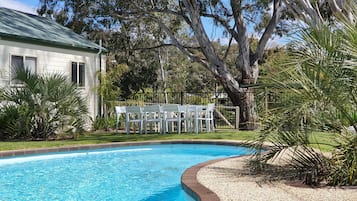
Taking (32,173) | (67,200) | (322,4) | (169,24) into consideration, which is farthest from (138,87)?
(67,200)

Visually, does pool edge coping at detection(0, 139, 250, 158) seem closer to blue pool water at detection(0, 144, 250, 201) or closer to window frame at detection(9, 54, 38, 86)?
blue pool water at detection(0, 144, 250, 201)

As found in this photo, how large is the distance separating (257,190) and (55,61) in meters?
12.7

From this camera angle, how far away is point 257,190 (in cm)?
504

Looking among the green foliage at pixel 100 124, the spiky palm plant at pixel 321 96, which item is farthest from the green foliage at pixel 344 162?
→ the green foliage at pixel 100 124

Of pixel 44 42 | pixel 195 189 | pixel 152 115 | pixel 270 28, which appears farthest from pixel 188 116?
pixel 195 189

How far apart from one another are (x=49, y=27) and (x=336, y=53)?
15231mm

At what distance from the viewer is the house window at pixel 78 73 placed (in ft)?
55.2

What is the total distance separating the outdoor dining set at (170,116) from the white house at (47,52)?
8.86 ft

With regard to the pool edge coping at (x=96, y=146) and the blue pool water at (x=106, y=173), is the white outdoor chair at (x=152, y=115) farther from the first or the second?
the blue pool water at (x=106, y=173)

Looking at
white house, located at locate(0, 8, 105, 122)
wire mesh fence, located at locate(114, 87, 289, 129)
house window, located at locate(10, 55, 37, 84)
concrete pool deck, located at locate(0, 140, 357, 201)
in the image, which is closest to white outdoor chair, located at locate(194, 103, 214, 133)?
wire mesh fence, located at locate(114, 87, 289, 129)

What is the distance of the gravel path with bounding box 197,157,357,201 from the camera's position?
4.65 m

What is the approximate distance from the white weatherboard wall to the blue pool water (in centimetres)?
539

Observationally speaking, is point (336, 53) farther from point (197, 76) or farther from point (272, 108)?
point (197, 76)

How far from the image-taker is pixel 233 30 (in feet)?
59.1
